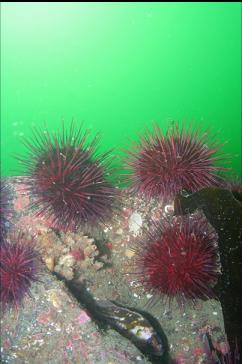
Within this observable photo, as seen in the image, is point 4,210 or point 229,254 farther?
point 4,210

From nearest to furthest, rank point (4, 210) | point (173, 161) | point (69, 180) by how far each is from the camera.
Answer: point (173, 161)
point (69, 180)
point (4, 210)

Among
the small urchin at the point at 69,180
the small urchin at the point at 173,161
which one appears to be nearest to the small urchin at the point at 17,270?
the small urchin at the point at 69,180

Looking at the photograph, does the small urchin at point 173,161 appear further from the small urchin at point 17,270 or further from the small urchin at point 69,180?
the small urchin at point 17,270

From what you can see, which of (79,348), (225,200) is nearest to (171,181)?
(225,200)

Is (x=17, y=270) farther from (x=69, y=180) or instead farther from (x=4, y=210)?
(x=69, y=180)

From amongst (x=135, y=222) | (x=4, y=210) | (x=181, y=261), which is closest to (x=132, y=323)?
(x=181, y=261)

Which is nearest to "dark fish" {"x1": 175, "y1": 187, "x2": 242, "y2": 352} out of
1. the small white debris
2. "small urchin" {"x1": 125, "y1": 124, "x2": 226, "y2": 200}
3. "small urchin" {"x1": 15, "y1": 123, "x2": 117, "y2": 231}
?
"small urchin" {"x1": 125, "y1": 124, "x2": 226, "y2": 200}
